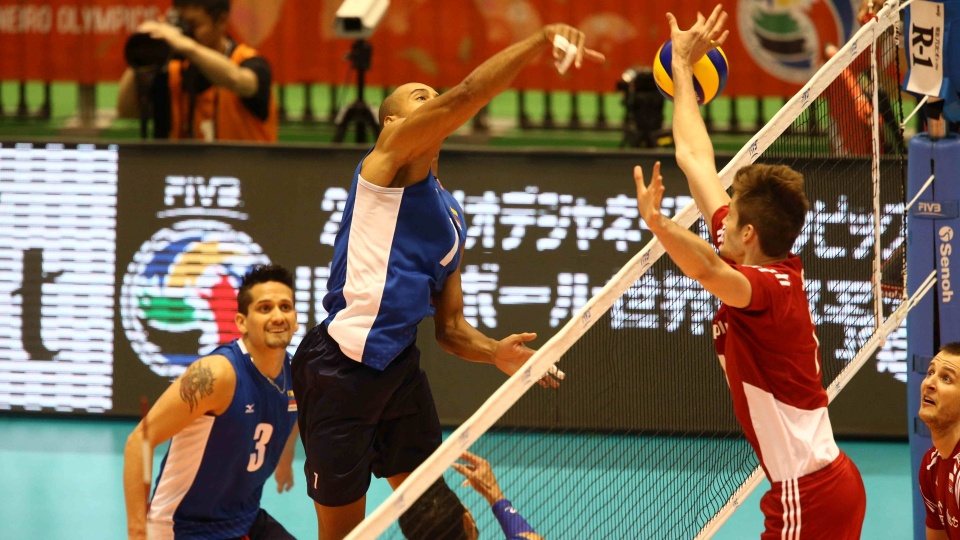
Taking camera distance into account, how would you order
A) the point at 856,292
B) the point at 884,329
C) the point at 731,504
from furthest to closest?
the point at 856,292, the point at 884,329, the point at 731,504

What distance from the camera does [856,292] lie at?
822 centimetres

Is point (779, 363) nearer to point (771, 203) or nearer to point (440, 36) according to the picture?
point (771, 203)

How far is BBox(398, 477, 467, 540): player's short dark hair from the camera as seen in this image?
15.1ft

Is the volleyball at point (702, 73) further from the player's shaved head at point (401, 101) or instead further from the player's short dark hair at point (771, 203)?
the player's short dark hair at point (771, 203)

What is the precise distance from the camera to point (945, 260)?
582 centimetres

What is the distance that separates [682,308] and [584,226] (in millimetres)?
898

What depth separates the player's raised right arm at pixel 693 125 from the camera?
179 inches

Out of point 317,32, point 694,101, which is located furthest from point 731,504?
point 317,32

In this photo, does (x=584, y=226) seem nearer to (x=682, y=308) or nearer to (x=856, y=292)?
(x=682, y=308)

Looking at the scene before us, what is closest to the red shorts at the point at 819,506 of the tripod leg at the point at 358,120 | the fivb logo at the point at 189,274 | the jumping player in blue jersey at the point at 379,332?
the jumping player in blue jersey at the point at 379,332

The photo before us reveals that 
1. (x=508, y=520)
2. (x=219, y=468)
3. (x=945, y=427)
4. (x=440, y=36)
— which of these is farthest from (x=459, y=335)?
(x=440, y=36)

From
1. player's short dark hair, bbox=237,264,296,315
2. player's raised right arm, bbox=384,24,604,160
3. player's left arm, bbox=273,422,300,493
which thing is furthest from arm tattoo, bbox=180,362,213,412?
player's raised right arm, bbox=384,24,604,160

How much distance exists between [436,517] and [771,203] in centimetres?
172

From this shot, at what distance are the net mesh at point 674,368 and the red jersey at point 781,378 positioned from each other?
2.03 meters
